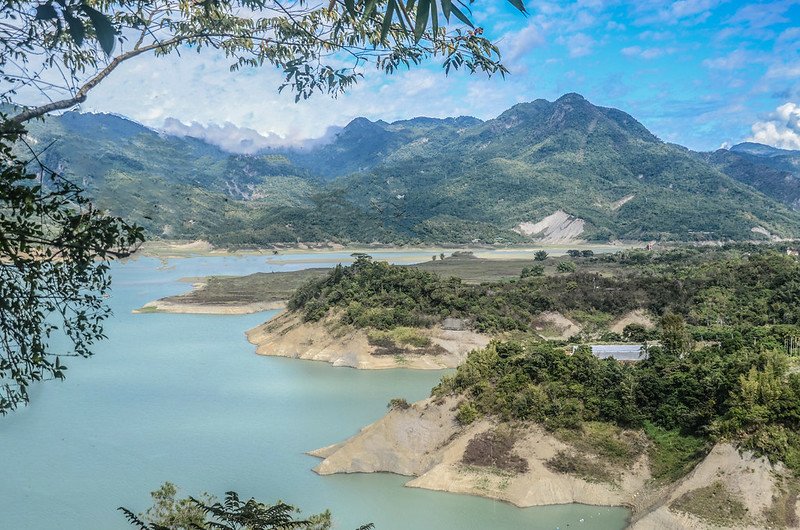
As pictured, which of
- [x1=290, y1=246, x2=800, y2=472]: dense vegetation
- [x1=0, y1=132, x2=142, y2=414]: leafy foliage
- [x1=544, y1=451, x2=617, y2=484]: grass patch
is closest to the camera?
[x1=0, y1=132, x2=142, y2=414]: leafy foliage

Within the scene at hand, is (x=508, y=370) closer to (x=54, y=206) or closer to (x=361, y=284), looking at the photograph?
(x=54, y=206)

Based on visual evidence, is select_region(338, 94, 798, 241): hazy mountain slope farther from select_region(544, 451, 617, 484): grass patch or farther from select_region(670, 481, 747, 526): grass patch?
select_region(670, 481, 747, 526): grass patch

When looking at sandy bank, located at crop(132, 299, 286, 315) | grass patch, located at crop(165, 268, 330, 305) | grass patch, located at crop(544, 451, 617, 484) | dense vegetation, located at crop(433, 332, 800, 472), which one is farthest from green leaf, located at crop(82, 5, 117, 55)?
sandy bank, located at crop(132, 299, 286, 315)

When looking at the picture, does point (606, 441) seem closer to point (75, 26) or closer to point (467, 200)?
point (75, 26)

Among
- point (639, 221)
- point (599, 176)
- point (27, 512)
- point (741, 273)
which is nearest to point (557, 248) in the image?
point (639, 221)

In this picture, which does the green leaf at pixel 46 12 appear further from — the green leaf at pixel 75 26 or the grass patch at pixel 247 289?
the grass patch at pixel 247 289

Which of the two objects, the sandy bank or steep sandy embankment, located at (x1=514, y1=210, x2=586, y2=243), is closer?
the sandy bank

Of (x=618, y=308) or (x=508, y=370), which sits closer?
(x=508, y=370)

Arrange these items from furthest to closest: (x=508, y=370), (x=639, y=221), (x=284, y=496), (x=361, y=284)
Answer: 1. (x=639, y=221)
2. (x=361, y=284)
3. (x=508, y=370)
4. (x=284, y=496)
